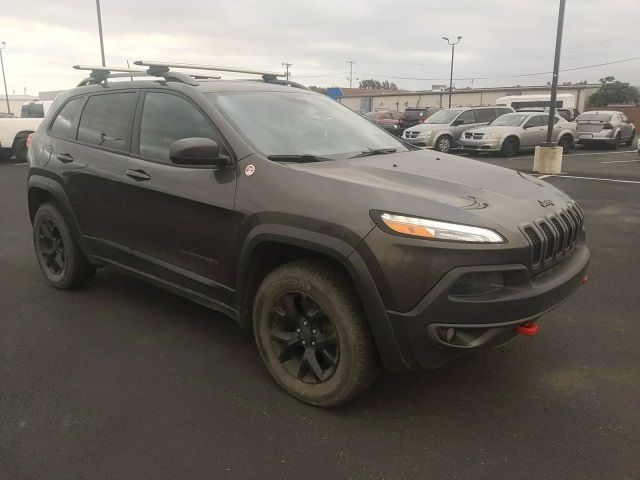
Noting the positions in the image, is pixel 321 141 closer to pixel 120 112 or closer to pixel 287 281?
pixel 287 281

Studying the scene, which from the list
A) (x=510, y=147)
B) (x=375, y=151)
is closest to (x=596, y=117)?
(x=510, y=147)

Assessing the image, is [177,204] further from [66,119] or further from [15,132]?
[15,132]

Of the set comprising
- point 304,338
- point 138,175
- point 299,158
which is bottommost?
point 304,338

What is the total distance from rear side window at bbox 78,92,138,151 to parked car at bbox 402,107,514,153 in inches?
584

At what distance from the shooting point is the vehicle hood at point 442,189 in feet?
8.31

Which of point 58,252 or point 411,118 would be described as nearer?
point 58,252

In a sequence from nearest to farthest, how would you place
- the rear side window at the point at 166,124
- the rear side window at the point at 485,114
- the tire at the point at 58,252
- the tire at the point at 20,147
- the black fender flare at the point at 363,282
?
1. the black fender flare at the point at 363,282
2. the rear side window at the point at 166,124
3. the tire at the point at 58,252
4. the tire at the point at 20,147
5. the rear side window at the point at 485,114

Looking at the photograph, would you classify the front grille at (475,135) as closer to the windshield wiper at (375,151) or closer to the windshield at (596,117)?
the windshield at (596,117)

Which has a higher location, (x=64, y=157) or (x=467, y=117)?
(x=467, y=117)

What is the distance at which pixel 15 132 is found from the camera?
51.6ft

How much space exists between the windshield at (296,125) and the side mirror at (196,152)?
0.24 m

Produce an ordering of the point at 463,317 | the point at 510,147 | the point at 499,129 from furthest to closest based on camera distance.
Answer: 1. the point at 510,147
2. the point at 499,129
3. the point at 463,317

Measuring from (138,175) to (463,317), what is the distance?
2.36 m

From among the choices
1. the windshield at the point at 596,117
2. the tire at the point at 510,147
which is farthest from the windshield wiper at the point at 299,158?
the windshield at the point at 596,117
